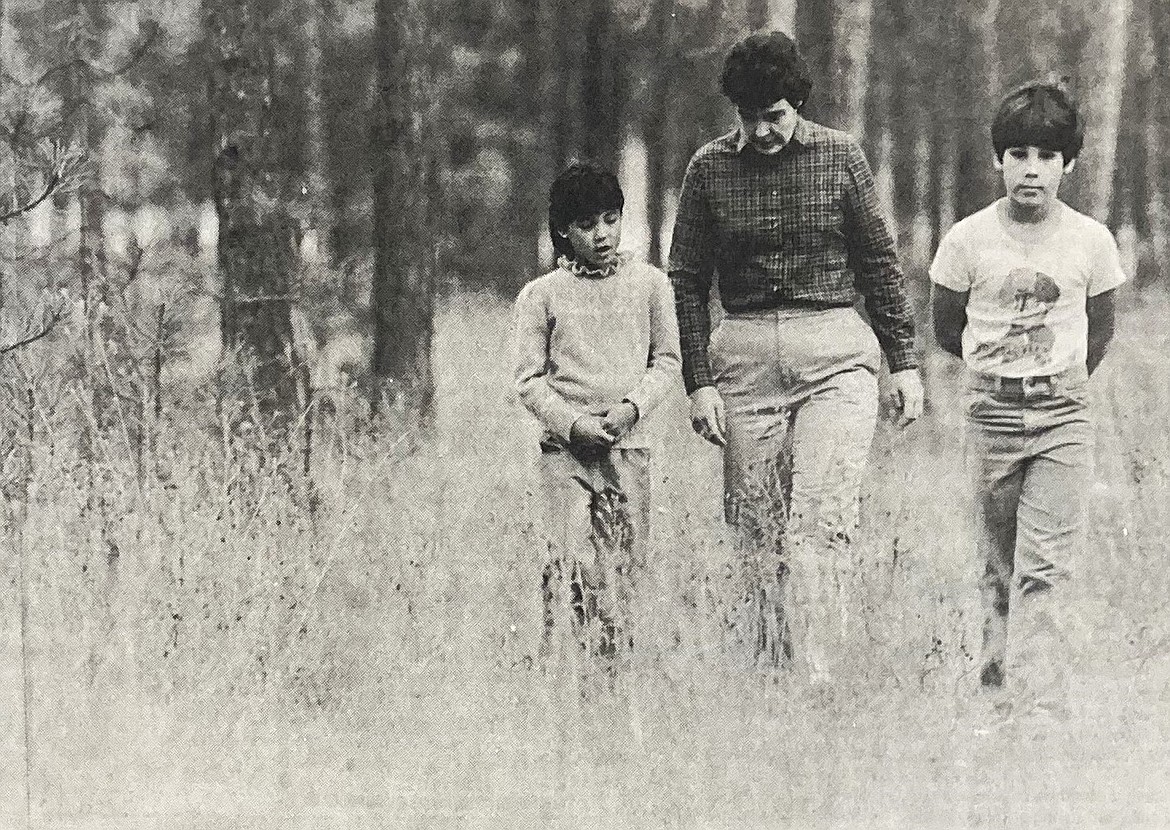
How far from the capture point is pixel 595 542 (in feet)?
16.6

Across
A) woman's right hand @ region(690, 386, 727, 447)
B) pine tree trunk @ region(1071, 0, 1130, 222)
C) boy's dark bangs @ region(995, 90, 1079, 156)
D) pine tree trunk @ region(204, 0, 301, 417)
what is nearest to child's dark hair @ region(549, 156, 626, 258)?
woman's right hand @ region(690, 386, 727, 447)

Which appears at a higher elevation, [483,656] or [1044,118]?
[1044,118]

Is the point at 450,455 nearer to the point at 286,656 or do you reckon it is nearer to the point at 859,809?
the point at 286,656

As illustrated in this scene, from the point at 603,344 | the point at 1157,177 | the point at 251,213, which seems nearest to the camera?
the point at 1157,177

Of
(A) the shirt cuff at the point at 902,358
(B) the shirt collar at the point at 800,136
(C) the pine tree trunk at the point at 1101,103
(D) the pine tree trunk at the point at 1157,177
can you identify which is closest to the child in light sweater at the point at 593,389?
(B) the shirt collar at the point at 800,136

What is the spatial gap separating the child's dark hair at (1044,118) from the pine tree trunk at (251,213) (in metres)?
2.61

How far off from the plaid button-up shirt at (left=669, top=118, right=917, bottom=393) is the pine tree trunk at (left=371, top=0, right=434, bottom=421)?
3.06ft

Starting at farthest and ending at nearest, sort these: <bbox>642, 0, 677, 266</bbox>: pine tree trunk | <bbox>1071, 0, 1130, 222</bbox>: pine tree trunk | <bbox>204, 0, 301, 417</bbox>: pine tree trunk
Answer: <bbox>204, 0, 301, 417</bbox>: pine tree trunk
<bbox>642, 0, 677, 266</bbox>: pine tree trunk
<bbox>1071, 0, 1130, 222</bbox>: pine tree trunk

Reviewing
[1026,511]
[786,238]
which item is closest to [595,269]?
[786,238]

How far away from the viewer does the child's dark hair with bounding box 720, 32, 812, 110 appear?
16.2 feet

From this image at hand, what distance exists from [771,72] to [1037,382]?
1.43 metres

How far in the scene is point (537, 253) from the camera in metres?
5.09

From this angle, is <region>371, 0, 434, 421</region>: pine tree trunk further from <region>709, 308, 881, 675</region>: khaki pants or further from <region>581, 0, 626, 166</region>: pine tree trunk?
<region>709, 308, 881, 675</region>: khaki pants

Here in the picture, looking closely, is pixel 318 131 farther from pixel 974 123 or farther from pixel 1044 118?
pixel 1044 118
